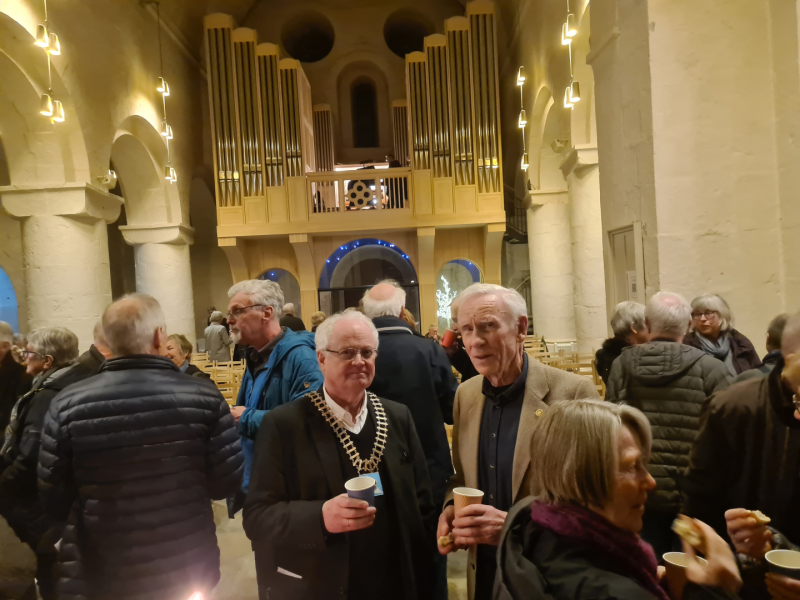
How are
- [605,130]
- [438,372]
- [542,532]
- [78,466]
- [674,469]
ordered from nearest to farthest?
[542,532] → [78,466] → [674,469] → [438,372] → [605,130]

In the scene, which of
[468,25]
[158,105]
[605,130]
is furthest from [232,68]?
[605,130]

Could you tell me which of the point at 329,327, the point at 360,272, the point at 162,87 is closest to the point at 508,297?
the point at 329,327

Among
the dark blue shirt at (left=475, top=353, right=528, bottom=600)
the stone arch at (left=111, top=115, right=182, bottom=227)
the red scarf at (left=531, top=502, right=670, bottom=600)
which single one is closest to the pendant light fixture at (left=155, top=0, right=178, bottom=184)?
the stone arch at (left=111, top=115, right=182, bottom=227)

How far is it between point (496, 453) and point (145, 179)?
372 inches

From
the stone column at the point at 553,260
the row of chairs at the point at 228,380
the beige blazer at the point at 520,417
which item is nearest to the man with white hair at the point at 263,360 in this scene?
the beige blazer at the point at 520,417

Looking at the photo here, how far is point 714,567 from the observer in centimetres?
104

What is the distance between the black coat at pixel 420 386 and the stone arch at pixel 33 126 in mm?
5919

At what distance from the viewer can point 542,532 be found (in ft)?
3.18

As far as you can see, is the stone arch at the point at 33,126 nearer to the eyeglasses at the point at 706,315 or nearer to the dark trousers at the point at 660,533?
the eyeglasses at the point at 706,315

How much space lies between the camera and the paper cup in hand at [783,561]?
1.08m

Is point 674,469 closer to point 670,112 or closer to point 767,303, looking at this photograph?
point 767,303

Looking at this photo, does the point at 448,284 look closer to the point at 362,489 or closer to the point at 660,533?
the point at 660,533

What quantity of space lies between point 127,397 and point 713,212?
366 centimetres

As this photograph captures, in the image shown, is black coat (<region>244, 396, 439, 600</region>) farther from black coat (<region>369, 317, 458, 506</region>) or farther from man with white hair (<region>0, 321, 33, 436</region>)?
man with white hair (<region>0, 321, 33, 436</region>)
